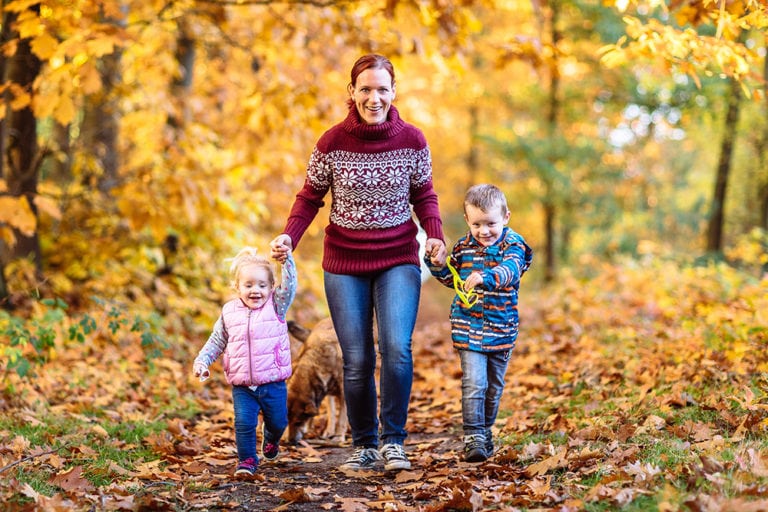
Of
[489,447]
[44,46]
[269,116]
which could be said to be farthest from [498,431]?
[269,116]

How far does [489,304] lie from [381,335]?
2.33ft

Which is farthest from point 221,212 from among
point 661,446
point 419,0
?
point 661,446

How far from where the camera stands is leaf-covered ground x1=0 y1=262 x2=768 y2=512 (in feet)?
12.2

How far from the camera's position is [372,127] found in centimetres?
457

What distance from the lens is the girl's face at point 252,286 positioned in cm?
467

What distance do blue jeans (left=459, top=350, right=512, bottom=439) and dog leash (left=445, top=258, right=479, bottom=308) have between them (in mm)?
320

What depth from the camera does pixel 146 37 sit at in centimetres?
1281

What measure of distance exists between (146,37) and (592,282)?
890cm

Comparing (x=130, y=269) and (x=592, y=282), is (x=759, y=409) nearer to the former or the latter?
(x=130, y=269)

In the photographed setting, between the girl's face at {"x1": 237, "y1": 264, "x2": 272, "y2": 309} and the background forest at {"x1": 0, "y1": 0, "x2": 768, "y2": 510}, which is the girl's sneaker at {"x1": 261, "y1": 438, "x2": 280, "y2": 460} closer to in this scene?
the girl's face at {"x1": 237, "y1": 264, "x2": 272, "y2": 309}

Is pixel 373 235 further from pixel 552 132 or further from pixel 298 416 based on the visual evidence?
pixel 552 132

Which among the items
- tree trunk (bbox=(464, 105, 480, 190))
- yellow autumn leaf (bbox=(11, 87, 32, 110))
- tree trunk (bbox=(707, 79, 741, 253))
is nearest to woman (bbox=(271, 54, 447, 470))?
yellow autumn leaf (bbox=(11, 87, 32, 110))

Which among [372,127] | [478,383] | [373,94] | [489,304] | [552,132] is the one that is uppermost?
[552,132]

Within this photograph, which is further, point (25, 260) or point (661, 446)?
point (25, 260)
